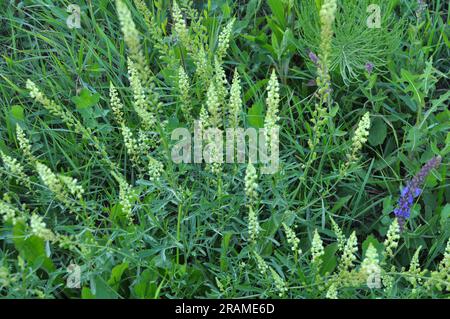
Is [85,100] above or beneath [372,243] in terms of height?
above

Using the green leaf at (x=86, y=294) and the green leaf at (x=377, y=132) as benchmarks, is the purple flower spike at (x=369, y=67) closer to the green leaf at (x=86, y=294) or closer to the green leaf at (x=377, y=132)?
the green leaf at (x=377, y=132)

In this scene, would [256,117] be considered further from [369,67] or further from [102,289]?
[102,289]

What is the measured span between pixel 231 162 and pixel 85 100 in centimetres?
81

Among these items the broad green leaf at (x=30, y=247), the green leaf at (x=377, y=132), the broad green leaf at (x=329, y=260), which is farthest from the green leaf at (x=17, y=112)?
the green leaf at (x=377, y=132)

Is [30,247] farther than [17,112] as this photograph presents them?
No

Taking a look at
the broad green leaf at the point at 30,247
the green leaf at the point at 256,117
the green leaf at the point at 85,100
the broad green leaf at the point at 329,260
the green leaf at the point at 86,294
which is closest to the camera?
the green leaf at the point at 86,294

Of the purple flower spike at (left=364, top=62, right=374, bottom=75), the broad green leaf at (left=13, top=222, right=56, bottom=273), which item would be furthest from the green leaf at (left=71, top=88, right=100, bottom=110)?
the purple flower spike at (left=364, top=62, right=374, bottom=75)

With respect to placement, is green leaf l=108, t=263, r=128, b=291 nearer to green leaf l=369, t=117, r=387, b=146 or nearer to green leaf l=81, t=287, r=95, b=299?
green leaf l=81, t=287, r=95, b=299

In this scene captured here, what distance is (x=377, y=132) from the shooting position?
3.08m

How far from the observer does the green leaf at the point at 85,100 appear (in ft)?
9.87

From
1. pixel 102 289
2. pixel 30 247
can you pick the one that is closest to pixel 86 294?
pixel 102 289

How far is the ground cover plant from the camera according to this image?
95.7 inches

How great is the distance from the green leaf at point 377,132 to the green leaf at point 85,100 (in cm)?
134
